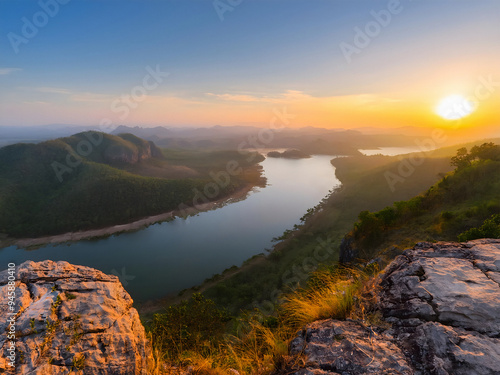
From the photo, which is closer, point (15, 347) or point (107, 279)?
point (15, 347)

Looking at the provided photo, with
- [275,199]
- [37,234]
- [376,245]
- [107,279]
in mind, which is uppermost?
[107,279]

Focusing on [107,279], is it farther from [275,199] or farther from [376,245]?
[275,199]

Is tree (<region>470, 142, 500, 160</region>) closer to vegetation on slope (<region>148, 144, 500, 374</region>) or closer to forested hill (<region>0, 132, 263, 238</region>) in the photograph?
vegetation on slope (<region>148, 144, 500, 374</region>)

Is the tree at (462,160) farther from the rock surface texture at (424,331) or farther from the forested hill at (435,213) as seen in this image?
the rock surface texture at (424,331)

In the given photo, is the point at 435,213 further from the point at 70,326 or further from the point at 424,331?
the point at 70,326

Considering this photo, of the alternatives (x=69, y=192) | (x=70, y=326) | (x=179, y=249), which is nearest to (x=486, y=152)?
(x=70, y=326)

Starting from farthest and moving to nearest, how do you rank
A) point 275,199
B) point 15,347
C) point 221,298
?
point 275,199 → point 221,298 → point 15,347

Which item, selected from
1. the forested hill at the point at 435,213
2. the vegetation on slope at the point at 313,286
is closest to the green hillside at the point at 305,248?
the vegetation on slope at the point at 313,286

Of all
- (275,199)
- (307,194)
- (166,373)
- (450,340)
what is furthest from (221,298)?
(307,194)
